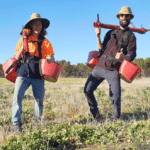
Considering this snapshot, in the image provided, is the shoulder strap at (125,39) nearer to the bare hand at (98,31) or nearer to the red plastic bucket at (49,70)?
the bare hand at (98,31)

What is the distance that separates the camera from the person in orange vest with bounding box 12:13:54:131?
4039 mm

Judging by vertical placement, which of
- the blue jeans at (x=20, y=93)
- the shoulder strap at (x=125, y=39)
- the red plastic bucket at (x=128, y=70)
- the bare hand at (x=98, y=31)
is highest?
the bare hand at (x=98, y=31)

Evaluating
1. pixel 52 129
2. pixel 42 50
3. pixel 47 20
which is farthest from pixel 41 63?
pixel 52 129

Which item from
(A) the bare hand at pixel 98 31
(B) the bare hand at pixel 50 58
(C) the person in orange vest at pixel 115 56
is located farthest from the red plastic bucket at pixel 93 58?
(B) the bare hand at pixel 50 58

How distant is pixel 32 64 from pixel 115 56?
73.3 inches

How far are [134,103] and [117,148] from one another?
387cm

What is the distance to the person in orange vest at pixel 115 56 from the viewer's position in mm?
4281

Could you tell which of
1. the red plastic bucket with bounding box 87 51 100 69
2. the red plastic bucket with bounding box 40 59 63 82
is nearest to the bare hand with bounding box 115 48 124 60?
the red plastic bucket with bounding box 87 51 100 69

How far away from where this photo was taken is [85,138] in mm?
3531

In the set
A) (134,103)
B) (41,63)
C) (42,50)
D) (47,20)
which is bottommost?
(134,103)

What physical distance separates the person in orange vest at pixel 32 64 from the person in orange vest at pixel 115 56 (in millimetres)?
1152

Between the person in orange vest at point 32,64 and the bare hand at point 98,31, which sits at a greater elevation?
the bare hand at point 98,31

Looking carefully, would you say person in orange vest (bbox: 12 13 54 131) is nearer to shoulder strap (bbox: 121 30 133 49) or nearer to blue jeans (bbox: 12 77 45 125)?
blue jeans (bbox: 12 77 45 125)

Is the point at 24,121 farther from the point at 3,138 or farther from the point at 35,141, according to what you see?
the point at 35,141
